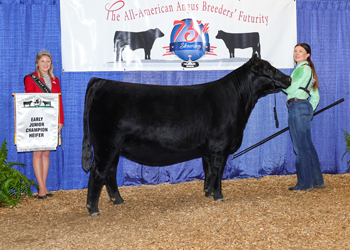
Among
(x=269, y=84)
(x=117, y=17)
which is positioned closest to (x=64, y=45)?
(x=117, y=17)

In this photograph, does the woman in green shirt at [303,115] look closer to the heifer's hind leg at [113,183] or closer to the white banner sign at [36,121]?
the heifer's hind leg at [113,183]

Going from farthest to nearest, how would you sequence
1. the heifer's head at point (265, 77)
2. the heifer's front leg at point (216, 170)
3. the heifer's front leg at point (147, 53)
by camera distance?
the heifer's front leg at point (147, 53)
the heifer's head at point (265, 77)
the heifer's front leg at point (216, 170)

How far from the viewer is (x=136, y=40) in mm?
5035

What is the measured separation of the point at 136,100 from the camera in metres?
3.75

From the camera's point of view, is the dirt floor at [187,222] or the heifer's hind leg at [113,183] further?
the heifer's hind leg at [113,183]

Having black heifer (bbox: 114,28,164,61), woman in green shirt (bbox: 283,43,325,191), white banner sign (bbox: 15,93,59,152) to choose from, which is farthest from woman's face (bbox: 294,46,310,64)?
white banner sign (bbox: 15,93,59,152)

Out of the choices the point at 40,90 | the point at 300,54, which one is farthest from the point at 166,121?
the point at 300,54

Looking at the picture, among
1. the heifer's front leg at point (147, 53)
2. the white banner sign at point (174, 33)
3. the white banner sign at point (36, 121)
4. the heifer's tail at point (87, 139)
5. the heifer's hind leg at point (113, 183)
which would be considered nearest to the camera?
the heifer's tail at point (87, 139)

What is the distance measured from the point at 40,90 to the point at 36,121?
1.47ft

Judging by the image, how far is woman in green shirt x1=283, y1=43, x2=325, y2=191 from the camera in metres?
4.37

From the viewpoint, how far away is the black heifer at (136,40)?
4988 millimetres

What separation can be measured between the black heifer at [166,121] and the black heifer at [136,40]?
50.7 inches

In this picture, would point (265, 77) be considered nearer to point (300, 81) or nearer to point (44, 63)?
point (300, 81)

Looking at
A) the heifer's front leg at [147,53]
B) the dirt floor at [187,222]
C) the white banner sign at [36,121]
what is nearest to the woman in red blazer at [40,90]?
the white banner sign at [36,121]
